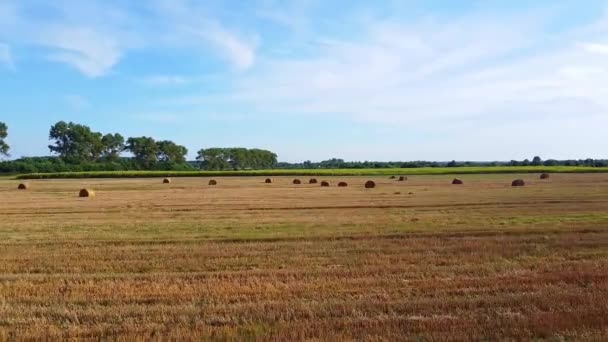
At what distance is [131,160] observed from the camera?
142 meters

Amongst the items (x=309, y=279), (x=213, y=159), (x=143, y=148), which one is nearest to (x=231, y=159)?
(x=213, y=159)

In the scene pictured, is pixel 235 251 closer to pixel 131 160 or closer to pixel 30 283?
pixel 30 283

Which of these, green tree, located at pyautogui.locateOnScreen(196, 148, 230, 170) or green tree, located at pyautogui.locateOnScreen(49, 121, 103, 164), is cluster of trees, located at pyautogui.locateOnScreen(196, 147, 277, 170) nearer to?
green tree, located at pyautogui.locateOnScreen(196, 148, 230, 170)

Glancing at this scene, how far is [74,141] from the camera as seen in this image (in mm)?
141500

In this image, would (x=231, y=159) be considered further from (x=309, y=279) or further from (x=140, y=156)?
(x=309, y=279)

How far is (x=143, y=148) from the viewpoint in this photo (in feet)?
487

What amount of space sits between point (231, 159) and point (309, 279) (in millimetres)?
148015

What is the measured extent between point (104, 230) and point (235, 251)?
5.92 m

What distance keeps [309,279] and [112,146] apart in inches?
5766

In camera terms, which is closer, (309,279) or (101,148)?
(309,279)

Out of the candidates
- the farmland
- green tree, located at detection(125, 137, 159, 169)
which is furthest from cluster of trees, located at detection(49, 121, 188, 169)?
the farmland

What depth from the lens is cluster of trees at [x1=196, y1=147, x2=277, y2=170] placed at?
151500 millimetres

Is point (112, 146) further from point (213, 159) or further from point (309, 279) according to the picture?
point (309, 279)

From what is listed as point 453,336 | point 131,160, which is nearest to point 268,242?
point 453,336
